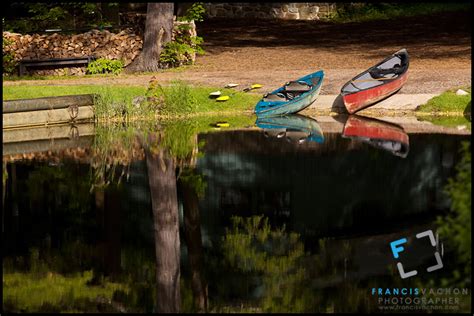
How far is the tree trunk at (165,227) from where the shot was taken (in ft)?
42.8

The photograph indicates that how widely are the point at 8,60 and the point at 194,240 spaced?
51.5 feet

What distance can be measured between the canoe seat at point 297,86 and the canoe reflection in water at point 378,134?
4.11ft

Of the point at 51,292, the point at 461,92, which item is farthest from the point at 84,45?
the point at 51,292

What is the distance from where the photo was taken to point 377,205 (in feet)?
56.5

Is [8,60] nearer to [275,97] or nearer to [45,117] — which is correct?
[45,117]

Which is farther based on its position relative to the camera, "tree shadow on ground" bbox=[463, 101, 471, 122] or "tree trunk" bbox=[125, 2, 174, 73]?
"tree trunk" bbox=[125, 2, 174, 73]

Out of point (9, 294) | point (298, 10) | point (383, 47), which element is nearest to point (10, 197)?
point (9, 294)

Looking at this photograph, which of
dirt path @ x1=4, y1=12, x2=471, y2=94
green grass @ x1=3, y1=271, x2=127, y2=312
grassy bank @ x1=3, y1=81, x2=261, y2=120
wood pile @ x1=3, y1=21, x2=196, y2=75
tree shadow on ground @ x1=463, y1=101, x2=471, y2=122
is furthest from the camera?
wood pile @ x1=3, y1=21, x2=196, y2=75

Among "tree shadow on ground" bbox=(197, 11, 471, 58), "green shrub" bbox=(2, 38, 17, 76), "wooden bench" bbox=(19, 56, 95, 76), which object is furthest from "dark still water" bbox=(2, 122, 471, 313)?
"tree shadow on ground" bbox=(197, 11, 471, 58)

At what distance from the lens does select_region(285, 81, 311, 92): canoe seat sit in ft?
87.4

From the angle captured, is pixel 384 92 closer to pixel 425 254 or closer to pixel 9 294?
pixel 425 254

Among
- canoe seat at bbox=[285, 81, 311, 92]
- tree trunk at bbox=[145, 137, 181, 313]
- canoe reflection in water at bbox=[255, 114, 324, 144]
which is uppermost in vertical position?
canoe seat at bbox=[285, 81, 311, 92]

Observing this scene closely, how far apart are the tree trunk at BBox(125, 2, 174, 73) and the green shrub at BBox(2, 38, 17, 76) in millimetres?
2948

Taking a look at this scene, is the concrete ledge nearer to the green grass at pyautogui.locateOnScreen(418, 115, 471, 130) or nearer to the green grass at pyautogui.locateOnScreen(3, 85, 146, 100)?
the green grass at pyautogui.locateOnScreen(418, 115, 471, 130)
